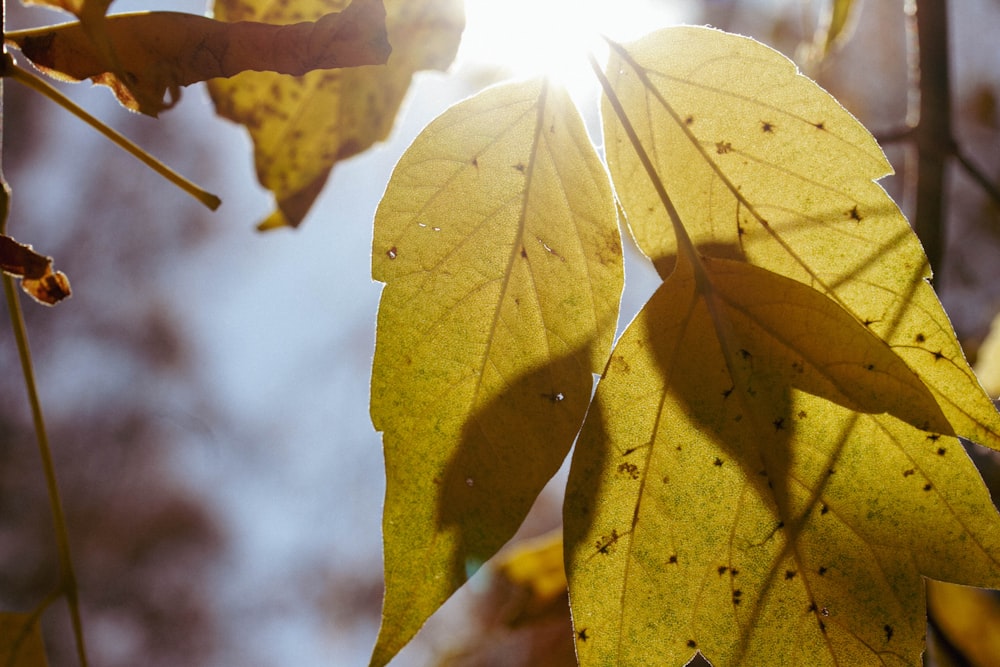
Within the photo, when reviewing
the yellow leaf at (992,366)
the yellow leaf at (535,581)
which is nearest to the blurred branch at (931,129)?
the yellow leaf at (992,366)

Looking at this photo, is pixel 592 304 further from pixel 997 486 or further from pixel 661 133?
pixel 997 486

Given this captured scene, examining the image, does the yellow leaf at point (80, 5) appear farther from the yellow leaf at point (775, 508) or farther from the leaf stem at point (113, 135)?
the yellow leaf at point (775, 508)

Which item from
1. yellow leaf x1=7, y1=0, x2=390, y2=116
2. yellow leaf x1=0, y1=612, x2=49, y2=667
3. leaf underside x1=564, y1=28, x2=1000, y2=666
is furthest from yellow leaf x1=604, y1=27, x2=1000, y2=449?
yellow leaf x1=0, y1=612, x2=49, y2=667

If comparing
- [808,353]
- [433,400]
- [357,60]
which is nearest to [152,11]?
[357,60]

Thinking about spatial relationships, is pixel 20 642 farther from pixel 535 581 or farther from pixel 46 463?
→ pixel 535 581

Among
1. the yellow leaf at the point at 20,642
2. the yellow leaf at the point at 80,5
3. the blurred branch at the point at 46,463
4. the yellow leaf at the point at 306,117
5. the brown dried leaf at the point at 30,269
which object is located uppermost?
the yellow leaf at the point at 80,5

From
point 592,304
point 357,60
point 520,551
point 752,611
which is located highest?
point 357,60
